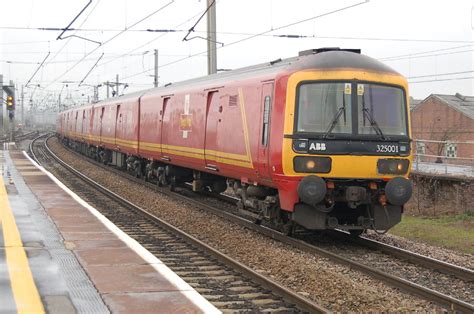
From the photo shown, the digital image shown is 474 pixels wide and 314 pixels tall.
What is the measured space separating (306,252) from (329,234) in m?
1.77

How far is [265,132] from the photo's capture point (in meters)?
10.1

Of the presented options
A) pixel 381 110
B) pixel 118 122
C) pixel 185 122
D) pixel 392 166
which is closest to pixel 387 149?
pixel 392 166

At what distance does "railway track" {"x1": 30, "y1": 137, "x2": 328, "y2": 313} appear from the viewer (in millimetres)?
6316

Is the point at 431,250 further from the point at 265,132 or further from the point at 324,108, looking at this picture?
the point at 265,132

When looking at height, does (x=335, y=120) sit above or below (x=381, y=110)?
below

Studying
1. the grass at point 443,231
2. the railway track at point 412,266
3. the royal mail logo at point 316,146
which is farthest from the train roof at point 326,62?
the grass at point 443,231

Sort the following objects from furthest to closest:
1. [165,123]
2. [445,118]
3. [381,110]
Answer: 1. [445,118]
2. [165,123]
3. [381,110]

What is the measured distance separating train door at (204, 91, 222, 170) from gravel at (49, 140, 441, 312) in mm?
1333

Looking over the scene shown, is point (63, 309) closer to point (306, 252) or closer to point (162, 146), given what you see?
point (306, 252)

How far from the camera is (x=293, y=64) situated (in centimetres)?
965

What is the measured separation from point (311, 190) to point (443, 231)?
5218 millimetres

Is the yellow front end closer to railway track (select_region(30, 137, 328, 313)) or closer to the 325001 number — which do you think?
the 325001 number

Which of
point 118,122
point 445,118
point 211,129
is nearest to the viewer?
point 211,129

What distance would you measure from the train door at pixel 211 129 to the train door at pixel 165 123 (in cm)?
352
